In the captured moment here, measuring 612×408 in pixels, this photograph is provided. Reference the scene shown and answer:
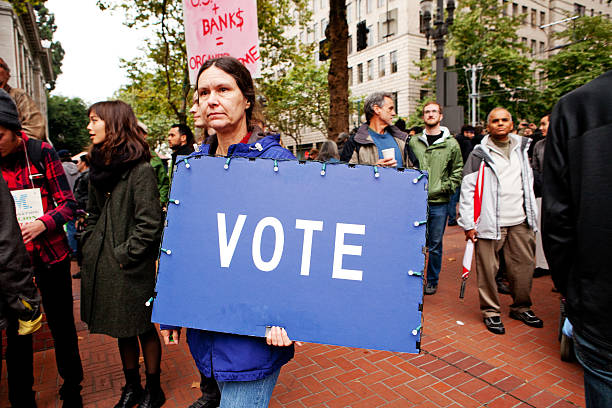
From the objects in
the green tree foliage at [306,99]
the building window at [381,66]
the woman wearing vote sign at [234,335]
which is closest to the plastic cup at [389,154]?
the woman wearing vote sign at [234,335]

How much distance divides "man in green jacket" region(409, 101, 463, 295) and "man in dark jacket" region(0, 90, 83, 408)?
12.8ft

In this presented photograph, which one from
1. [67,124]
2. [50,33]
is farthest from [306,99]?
[50,33]

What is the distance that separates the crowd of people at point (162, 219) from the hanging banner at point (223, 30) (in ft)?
3.35

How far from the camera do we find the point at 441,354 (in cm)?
390

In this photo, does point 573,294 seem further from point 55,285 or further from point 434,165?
point 434,165

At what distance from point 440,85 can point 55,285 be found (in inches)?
333

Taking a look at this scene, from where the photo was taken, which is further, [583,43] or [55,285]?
[583,43]

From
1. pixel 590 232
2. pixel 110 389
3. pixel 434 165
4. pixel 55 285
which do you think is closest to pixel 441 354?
pixel 434 165

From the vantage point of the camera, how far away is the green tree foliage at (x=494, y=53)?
29.4 meters

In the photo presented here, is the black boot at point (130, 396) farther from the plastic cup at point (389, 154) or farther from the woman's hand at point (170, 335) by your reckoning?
the plastic cup at point (389, 154)

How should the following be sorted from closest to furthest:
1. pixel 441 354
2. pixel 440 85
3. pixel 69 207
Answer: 1. pixel 69 207
2. pixel 441 354
3. pixel 440 85

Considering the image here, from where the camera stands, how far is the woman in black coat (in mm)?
2764

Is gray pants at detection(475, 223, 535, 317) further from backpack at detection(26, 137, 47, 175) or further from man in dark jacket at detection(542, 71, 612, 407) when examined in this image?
backpack at detection(26, 137, 47, 175)

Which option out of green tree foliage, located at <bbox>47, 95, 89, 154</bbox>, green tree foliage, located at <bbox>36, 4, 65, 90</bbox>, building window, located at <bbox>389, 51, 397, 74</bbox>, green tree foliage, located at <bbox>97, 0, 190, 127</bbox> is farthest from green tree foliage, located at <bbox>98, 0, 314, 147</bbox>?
green tree foliage, located at <bbox>36, 4, 65, 90</bbox>
